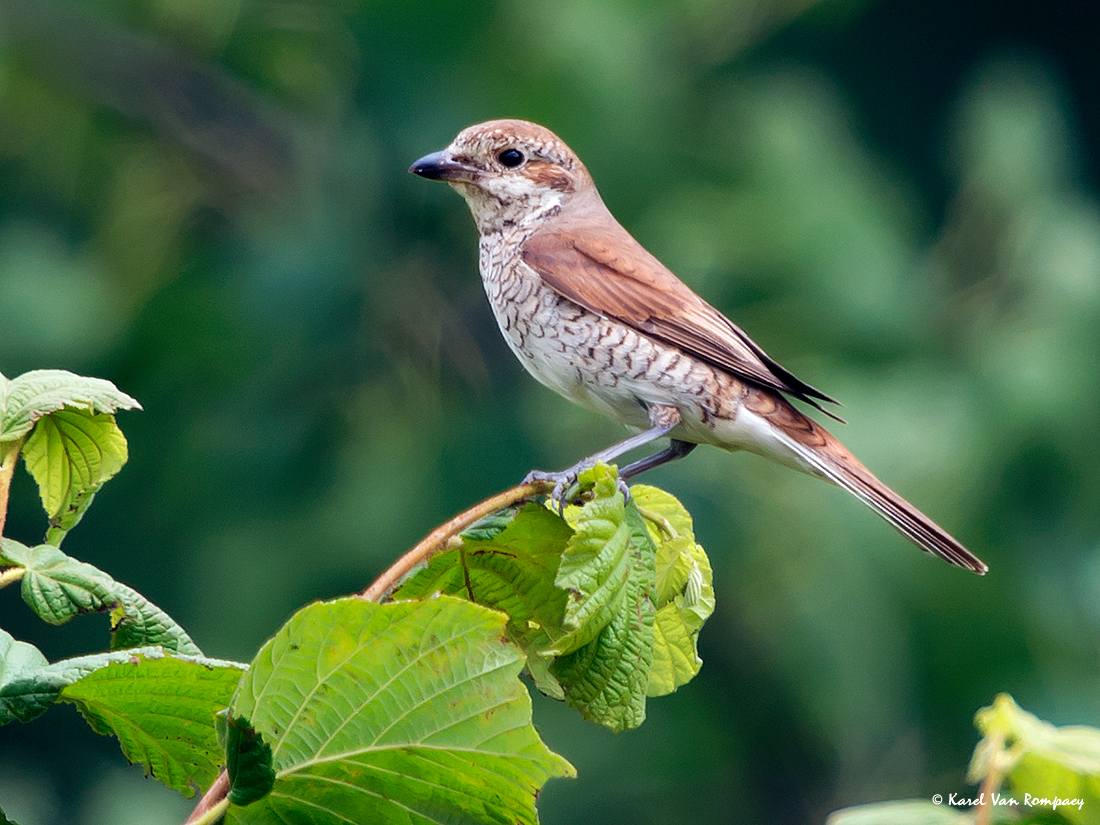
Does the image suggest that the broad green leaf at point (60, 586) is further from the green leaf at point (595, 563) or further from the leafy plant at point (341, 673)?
the green leaf at point (595, 563)

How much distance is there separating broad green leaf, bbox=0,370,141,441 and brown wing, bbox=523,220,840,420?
5.13 ft

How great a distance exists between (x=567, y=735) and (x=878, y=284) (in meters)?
3.75

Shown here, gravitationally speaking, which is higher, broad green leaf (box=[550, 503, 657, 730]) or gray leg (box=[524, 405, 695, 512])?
gray leg (box=[524, 405, 695, 512])

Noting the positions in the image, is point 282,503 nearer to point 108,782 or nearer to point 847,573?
point 108,782

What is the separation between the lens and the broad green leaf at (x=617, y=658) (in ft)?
5.76

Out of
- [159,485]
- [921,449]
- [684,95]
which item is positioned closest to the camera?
[921,449]

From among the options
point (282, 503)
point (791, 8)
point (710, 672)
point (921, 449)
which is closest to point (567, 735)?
point (710, 672)

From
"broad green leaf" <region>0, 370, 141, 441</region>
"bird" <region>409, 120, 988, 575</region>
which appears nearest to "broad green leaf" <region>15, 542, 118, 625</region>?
"broad green leaf" <region>0, 370, 141, 441</region>

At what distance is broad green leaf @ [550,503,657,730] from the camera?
5.76ft

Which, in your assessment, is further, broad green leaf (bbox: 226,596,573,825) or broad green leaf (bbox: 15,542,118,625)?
broad green leaf (bbox: 15,542,118,625)

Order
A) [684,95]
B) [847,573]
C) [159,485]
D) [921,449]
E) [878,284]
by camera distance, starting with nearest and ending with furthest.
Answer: [921,449]
[847,573]
[878,284]
[159,485]
[684,95]

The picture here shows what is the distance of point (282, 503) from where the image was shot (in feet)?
30.1

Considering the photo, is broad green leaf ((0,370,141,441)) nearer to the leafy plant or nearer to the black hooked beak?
the leafy plant

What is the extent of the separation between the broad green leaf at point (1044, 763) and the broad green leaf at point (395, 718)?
519mm
